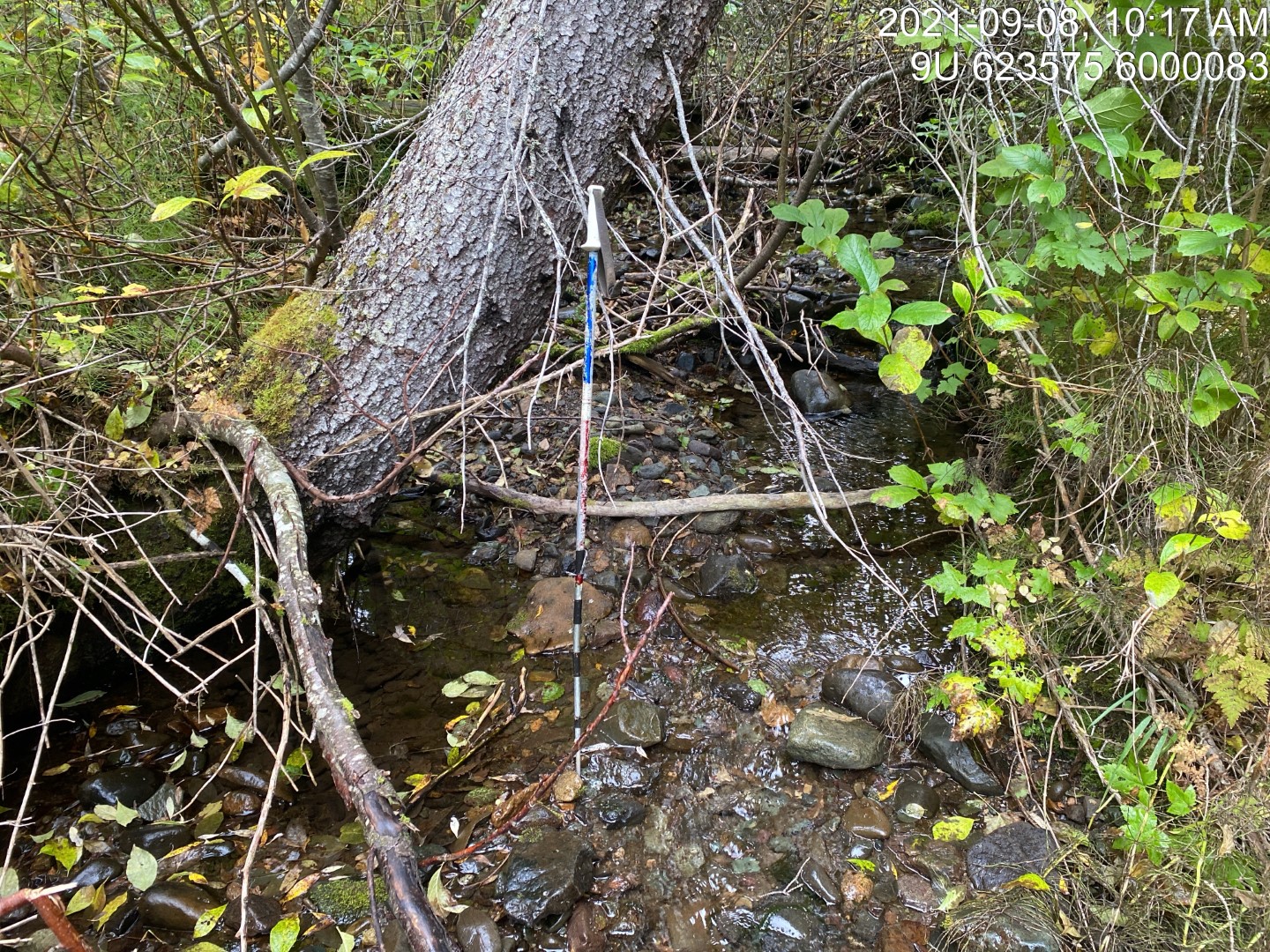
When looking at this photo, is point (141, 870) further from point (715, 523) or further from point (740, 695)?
point (715, 523)

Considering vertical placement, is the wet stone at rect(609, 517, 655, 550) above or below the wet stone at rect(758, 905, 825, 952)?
above

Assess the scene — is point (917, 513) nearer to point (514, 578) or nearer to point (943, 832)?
point (943, 832)

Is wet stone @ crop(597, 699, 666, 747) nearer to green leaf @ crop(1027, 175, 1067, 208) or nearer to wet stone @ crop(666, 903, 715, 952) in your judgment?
wet stone @ crop(666, 903, 715, 952)

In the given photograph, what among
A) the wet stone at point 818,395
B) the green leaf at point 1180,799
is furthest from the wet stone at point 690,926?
the wet stone at point 818,395

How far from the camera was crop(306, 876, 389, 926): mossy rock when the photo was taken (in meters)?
2.29

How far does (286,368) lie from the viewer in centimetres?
278

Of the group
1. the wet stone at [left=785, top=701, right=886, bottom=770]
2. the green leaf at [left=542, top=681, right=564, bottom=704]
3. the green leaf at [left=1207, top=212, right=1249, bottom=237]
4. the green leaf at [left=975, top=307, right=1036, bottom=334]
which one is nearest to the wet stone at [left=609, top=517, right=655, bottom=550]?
the green leaf at [left=542, top=681, right=564, bottom=704]

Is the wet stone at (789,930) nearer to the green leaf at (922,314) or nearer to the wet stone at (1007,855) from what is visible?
the wet stone at (1007,855)

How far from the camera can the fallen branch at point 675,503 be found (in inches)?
140

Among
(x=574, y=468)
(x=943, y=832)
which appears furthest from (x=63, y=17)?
(x=943, y=832)

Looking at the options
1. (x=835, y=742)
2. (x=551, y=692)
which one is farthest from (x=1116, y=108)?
(x=551, y=692)

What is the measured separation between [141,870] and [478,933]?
1.09 metres

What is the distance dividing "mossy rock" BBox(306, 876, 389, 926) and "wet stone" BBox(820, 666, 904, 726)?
1918 millimetres

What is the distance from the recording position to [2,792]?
2.51m
